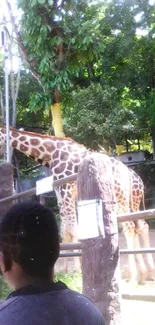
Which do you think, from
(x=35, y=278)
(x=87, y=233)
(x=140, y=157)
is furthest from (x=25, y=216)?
(x=140, y=157)

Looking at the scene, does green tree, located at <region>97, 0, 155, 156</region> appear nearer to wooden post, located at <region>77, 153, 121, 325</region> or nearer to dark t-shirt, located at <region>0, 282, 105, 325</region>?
wooden post, located at <region>77, 153, 121, 325</region>

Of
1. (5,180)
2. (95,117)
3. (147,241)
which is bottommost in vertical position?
(147,241)

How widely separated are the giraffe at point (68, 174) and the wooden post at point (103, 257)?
2990mm

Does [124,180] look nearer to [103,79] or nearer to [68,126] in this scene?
[68,126]

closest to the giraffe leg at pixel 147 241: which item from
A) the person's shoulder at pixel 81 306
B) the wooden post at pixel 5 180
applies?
the wooden post at pixel 5 180

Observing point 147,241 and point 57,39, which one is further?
point 57,39

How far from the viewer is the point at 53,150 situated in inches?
256

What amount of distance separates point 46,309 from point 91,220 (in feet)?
4.39

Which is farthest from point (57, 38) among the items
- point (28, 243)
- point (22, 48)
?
point (28, 243)

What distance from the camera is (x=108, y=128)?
12.8 m

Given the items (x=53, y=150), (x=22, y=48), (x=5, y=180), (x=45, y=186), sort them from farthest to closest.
Result: (x=22, y=48), (x=53, y=150), (x=5, y=180), (x=45, y=186)

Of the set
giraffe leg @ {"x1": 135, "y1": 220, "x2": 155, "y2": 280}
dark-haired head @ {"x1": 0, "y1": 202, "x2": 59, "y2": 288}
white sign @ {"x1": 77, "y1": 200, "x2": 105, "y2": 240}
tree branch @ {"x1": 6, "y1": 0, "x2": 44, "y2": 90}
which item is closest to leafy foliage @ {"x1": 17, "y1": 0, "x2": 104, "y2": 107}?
tree branch @ {"x1": 6, "y1": 0, "x2": 44, "y2": 90}

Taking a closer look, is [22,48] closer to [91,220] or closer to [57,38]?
[57,38]

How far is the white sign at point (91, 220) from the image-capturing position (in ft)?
8.55
